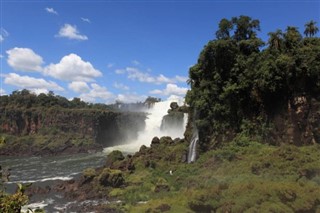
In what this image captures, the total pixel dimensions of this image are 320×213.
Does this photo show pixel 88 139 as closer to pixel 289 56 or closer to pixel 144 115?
pixel 144 115

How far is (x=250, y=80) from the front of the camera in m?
32.6

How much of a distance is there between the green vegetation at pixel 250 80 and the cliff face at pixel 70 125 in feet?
130

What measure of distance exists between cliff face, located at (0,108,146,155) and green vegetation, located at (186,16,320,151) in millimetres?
39550

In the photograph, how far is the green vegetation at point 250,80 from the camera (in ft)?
96.1

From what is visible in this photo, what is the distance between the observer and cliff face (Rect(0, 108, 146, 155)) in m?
73.5

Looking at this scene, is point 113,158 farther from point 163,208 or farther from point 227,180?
point 163,208

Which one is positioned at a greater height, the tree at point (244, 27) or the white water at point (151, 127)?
the tree at point (244, 27)

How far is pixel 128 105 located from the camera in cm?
11450

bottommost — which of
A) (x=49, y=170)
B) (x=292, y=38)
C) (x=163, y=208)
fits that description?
(x=49, y=170)

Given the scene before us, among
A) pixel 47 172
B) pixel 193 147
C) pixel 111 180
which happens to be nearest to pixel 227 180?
pixel 111 180

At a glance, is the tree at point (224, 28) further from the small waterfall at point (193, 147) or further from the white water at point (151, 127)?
the white water at point (151, 127)

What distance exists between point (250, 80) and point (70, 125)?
5125cm

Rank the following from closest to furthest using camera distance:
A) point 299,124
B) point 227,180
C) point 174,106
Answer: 1. point 227,180
2. point 299,124
3. point 174,106

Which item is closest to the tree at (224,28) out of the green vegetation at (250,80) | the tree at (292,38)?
the green vegetation at (250,80)
